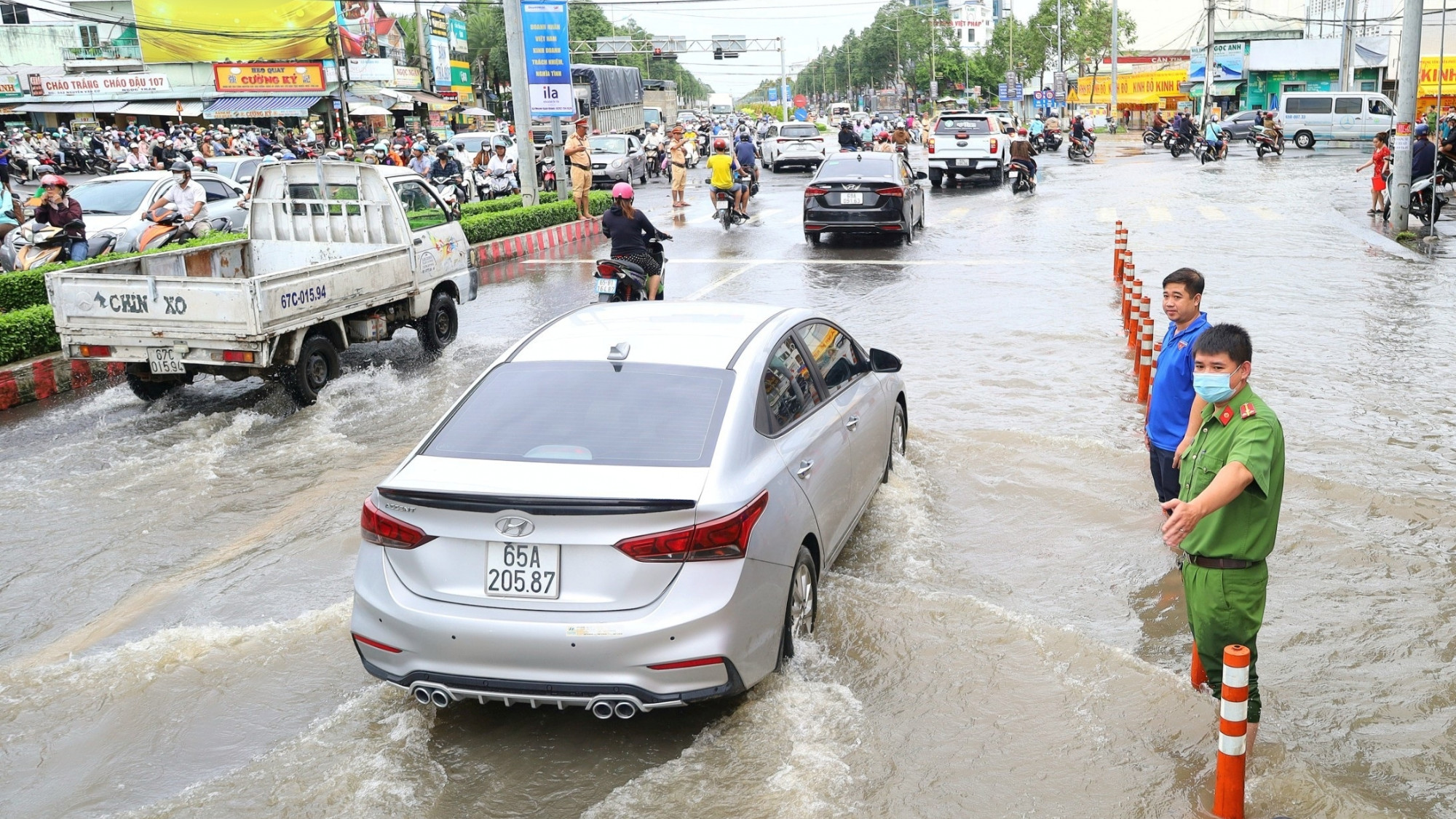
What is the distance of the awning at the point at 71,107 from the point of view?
5228 cm

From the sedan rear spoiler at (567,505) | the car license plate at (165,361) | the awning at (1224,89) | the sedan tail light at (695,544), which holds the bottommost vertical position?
the car license plate at (165,361)

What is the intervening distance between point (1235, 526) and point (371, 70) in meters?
62.4

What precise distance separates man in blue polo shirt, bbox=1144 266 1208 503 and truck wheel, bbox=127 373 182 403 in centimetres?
807

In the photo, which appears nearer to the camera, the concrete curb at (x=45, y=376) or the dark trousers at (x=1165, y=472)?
the dark trousers at (x=1165, y=472)

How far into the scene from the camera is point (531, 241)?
20484 millimetres

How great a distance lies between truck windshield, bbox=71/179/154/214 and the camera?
1673 cm

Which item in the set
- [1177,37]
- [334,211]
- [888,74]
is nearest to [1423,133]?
[334,211]

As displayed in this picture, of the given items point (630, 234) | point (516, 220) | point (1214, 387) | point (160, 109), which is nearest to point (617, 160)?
point (516, 220)

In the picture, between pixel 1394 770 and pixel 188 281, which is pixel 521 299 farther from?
pixel 1394 770

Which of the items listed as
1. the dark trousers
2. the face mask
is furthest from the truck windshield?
the face mask

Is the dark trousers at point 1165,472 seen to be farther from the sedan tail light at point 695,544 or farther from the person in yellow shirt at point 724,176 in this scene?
the person in yellow shirt at point 724,176

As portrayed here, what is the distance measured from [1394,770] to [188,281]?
327 inches

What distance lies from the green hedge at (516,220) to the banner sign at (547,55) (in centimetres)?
272

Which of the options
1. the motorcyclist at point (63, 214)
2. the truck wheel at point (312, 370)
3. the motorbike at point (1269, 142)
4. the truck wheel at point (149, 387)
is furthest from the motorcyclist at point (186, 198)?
the motorbike at point (1269, 142)
